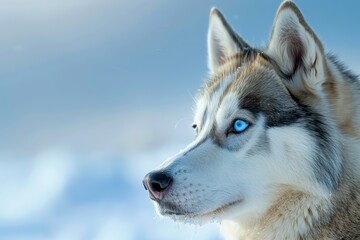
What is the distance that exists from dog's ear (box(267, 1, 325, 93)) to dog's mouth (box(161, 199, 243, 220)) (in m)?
1.01

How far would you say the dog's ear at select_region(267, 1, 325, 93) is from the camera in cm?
392

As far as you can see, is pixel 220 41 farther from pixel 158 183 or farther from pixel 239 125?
pixel 158 183

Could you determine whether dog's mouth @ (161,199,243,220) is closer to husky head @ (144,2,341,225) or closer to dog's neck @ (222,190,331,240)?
husky head @ (144,2,341,225)

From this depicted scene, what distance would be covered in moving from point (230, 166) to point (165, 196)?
1.66 ft

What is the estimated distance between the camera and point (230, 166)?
3871 millimetres

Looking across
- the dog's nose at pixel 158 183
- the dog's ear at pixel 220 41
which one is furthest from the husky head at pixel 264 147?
the dog's ear at pixel 220 41

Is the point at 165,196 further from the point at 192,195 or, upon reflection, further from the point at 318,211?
the point at 318,211

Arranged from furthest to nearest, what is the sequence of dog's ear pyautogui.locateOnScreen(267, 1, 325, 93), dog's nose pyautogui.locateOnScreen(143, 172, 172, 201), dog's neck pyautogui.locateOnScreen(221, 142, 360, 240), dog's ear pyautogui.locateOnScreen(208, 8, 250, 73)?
dog's ear pyautogui.locateOnScreen(208, 8, 250, 73) → dog's ear pyautogui.locateOnScreen(267, 1, 325, 93) → dog's nose pyautogui.locateOnScreen(143, 172, 172, 201) → dog's neck pyautogui.locateOnScreen(221, 142, 360, 240)

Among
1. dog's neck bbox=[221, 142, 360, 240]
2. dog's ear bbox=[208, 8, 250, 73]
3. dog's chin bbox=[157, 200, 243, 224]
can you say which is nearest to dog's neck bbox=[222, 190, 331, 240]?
dog's neck bbox=[221, 142, 360, 240]

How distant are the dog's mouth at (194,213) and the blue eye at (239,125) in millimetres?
496

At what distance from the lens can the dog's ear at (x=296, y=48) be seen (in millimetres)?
3924

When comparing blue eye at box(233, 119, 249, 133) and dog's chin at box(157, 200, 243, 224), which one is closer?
dog's chin at box(157, 200, 243, 224)

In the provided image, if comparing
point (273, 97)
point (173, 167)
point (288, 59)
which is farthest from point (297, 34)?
point (173, 167)

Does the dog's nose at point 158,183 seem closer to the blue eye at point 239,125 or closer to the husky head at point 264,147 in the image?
the husky head at point 264,147
